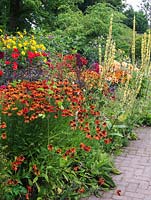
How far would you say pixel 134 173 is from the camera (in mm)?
5320

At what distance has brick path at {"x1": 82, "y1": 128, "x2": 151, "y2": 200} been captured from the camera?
464 centimetres

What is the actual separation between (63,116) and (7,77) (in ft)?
11.0

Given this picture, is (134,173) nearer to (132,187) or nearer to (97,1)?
(132,187)

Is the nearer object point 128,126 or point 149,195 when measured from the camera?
point 149,195

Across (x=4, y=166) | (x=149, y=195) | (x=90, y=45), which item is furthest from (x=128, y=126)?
(x=90, y=45)

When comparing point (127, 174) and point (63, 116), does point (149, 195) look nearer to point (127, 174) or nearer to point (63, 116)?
point (127, 174)

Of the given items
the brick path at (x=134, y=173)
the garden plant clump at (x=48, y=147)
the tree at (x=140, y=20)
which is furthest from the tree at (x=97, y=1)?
the garden plant clump at (x=48, y=147)

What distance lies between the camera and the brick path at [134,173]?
183 inches

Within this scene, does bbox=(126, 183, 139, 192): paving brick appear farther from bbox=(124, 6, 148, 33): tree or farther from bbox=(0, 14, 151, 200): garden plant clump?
bbox=(124, 6, 148, 33): tree

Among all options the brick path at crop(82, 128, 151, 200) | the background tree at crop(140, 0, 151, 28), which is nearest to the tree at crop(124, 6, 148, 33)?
the background tree at crop(140, 0, 151, 28)

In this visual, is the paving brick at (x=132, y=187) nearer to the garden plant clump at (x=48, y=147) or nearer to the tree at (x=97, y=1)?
the garden plant clump at (x=48, y=147)

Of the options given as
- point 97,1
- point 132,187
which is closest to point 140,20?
point 97,1

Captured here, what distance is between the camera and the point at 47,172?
425 centimetres

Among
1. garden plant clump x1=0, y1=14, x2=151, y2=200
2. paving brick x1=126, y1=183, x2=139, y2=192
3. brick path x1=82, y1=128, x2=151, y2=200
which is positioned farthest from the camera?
paving brick x1=126, y1=183, x2=139, y2=192
